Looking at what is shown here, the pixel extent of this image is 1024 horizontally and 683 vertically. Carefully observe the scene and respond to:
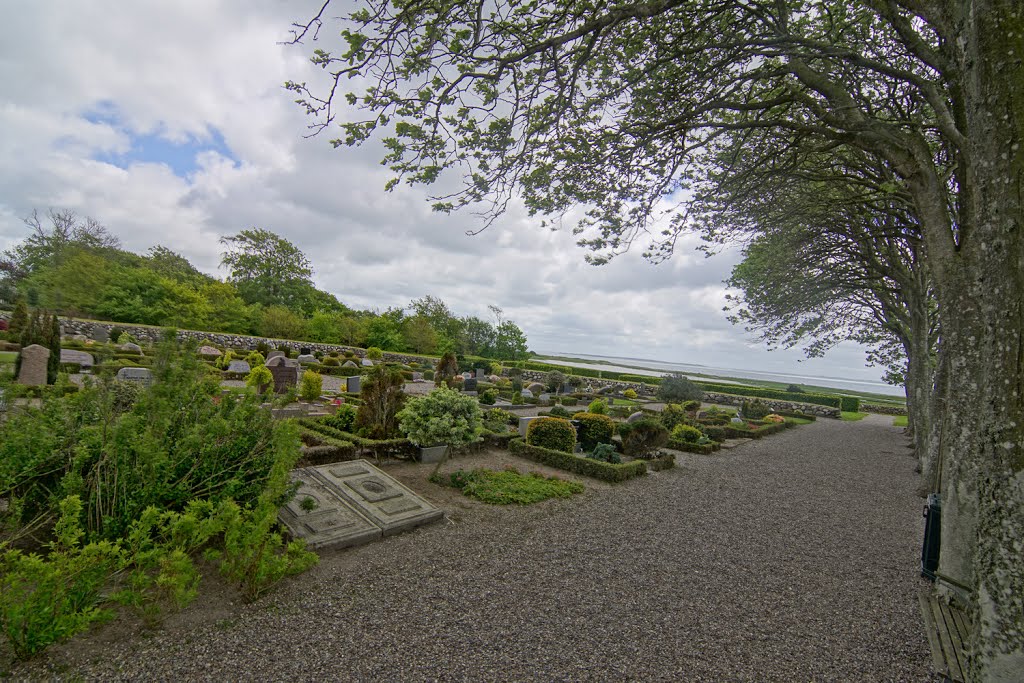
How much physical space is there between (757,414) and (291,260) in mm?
43221

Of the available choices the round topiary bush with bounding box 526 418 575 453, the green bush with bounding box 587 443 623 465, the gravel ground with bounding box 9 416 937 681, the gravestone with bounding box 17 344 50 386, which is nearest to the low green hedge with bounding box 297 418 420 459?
the gravel ground with bounding box 9 416 937 681

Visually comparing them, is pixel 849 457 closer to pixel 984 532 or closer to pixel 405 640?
pixel 984 532

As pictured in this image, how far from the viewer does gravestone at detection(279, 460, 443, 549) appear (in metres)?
Answer: 5.21

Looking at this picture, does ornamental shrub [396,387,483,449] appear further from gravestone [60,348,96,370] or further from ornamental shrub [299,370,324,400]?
gravestone [60,348,96,370]

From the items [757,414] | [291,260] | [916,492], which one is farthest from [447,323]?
Result: [916,492]

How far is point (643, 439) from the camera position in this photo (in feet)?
37.7

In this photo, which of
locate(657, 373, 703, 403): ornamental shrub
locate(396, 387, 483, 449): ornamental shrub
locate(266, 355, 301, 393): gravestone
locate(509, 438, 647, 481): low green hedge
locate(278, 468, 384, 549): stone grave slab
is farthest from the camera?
locate(657, 373, 703, 403): ornamental shrub

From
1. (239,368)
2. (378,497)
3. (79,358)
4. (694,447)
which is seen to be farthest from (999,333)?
(79,358)

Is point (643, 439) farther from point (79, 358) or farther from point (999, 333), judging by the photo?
point (79, 358)

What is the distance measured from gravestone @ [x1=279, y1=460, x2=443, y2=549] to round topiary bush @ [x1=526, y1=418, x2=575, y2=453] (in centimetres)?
466

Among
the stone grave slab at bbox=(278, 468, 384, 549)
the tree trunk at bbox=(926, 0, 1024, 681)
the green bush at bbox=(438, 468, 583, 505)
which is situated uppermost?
the tree trunk at bbox=(926, 0, 1024, 681)

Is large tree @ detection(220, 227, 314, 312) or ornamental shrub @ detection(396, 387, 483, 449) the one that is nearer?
ornamental shrub @ detection(396, 387, 483, 449)

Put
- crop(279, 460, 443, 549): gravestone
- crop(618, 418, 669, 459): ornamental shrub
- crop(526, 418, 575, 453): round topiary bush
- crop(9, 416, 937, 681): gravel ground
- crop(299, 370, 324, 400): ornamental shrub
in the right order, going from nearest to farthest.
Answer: crop(9, 416, 937, 681): gravel ground
crop(279, 460, 443, 549): gravestone
crop(526, 418, 575, 453): round topiary bush
crop(618, 418, 669, 459): ornamental shrub
crop(299, 370, 324, 400): ornamental shrub

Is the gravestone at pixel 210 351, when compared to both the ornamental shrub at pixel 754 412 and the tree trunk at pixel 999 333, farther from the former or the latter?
the ornamental shrub at pixel 754 412
